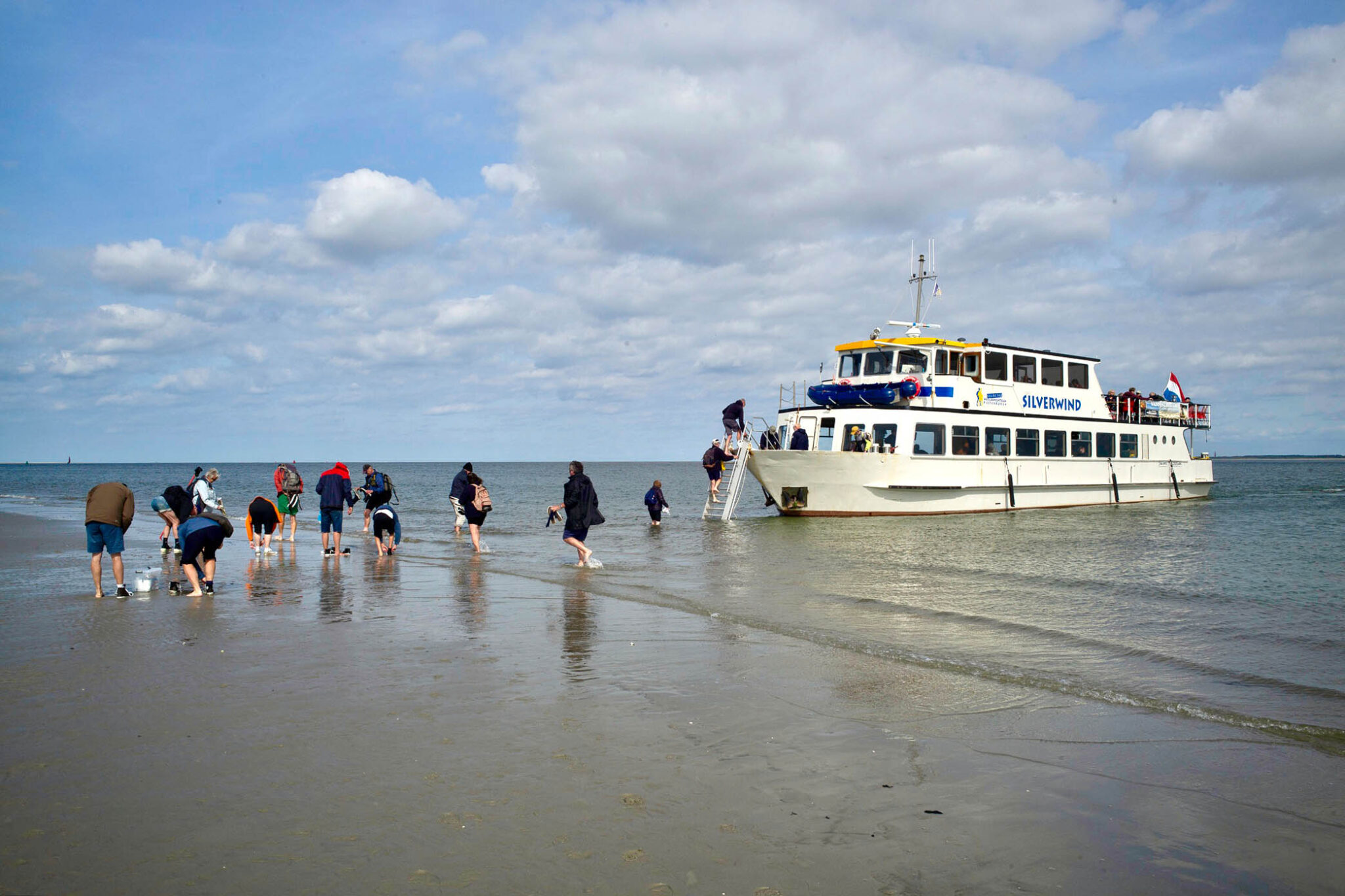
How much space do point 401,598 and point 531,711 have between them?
5806mm

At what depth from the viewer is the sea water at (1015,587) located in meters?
7.88

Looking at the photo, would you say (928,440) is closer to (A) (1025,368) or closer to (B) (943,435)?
(B) (943,435)

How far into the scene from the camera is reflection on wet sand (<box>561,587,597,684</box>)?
729cm

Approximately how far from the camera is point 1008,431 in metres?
29.8

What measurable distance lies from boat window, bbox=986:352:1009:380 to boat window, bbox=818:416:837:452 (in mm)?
6255

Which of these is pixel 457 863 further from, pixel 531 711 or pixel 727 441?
pixel 727 441

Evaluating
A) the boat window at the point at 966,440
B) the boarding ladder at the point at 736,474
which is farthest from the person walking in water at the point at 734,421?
the boat window at the point at 966,440

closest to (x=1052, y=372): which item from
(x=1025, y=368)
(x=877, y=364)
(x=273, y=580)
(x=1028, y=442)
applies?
(x=1025, y=368)

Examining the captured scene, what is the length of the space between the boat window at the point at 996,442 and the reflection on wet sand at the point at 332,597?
22131 millimetres

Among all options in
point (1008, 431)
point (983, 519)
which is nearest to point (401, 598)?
point (983, 519)

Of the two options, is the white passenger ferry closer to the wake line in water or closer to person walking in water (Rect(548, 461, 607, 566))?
person walking in water (Rect(548, 461, 607, 566))

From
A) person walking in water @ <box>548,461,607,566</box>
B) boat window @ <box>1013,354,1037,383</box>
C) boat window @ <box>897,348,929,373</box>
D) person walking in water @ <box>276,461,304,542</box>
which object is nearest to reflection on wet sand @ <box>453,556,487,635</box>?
person walking in water @ <box>548,461,607,566</box>

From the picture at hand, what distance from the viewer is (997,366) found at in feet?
97.9

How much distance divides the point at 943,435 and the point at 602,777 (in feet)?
82.7
